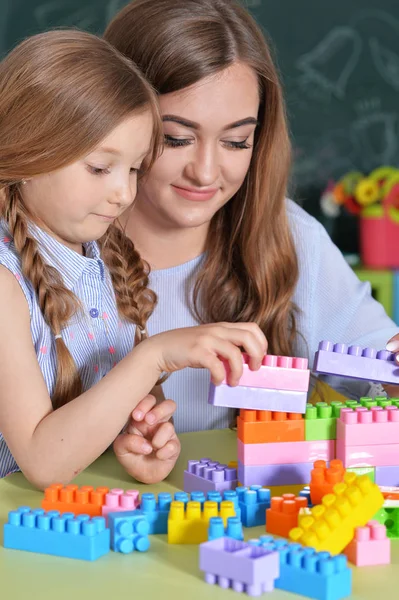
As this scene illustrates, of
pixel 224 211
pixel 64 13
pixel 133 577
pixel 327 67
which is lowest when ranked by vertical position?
pixel 133 577

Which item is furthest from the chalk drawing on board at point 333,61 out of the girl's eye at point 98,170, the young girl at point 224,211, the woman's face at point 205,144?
the girl's eye at point 98,170

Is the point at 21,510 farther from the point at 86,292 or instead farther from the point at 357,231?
the point at 357,231

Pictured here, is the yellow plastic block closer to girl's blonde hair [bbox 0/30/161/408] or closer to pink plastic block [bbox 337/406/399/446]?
pink plastic block [bbox 337/406/399/446]

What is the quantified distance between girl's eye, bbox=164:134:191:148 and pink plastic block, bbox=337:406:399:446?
611 millimetres

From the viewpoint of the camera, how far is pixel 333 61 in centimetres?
368

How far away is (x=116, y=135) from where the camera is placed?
4.13 ft

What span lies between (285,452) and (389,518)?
0.15 metres

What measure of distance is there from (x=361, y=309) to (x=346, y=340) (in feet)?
0.22

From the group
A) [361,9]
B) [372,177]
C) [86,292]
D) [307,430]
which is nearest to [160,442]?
[307,430]

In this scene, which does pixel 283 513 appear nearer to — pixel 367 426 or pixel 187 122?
pixel 367 426

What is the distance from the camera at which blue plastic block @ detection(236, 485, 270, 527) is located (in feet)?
3.31

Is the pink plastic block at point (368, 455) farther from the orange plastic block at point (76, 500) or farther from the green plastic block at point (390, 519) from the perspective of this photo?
the orange plastic block at point (76, 500)

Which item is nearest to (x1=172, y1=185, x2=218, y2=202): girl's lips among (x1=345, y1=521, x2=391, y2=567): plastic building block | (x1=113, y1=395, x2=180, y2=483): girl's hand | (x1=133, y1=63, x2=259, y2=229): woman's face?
(x1=133, y1=63, x2=259, y2=229): woman's face

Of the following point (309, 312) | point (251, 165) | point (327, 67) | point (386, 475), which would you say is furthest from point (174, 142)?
point (327, 67)
